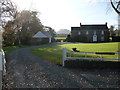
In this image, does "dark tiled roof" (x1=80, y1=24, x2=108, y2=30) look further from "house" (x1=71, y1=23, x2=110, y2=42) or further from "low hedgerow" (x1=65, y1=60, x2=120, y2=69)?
"low hedgerow" (x1=65, y1=60, x2=120, y2=69)

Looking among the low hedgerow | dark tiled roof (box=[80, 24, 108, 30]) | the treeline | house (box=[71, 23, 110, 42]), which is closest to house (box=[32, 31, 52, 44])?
the treeline

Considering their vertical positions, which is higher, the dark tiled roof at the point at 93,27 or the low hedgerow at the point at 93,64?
the dark tiled roof at the point at 93,27

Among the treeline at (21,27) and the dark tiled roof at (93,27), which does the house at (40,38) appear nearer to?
the treeline at (21,27)

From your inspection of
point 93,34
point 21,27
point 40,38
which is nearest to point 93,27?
point 93,34

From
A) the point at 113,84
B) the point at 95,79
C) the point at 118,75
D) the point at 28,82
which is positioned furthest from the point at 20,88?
the point at 118,75

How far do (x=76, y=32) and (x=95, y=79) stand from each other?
5415cm

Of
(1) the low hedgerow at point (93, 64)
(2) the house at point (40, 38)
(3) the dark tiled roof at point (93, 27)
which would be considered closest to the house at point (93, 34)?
(3) the dark tiled roof at point (93, 27)

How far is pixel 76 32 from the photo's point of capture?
A: 6009 cm

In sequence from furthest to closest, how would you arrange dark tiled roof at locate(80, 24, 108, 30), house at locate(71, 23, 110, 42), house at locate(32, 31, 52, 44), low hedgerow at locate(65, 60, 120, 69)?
dark tiled roof at locate(80, 24, 108, 30)
house at locate(71, 23, 110, 42)
house at locate(32, 31, 52, 44)
low hedgerow at locate(65, 60, 120, 69)

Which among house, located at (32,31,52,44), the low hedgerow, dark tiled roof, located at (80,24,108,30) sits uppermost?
dark tiled roof, located at (80,24,108,30)

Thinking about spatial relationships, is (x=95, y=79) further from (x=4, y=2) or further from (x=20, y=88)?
(x=4, y=2)

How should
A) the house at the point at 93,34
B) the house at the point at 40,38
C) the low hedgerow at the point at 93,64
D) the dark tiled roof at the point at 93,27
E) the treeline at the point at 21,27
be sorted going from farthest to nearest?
1. the dark tiled roof at the point at 93,27
2. the house at the point at 93,34
3. the house at the point at 40,38
4. the treeline at the point at 21,27
5. the low hedgerow at the point at 93,64

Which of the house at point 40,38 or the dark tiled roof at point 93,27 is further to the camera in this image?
the dark tiled roof at point 93,27

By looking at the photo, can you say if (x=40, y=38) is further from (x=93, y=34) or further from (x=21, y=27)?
(x=93, y=34)
